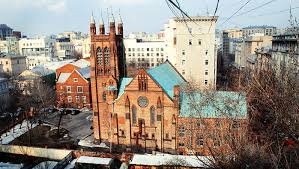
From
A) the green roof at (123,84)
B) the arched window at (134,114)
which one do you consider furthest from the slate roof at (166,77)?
the arched window at (134,114)

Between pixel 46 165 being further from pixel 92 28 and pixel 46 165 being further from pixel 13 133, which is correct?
pixel 92 28

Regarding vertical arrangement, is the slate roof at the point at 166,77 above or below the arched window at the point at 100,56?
below

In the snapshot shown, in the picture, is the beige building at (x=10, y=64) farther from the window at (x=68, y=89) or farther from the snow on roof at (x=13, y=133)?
the snow on roof at (x=13, y=133)

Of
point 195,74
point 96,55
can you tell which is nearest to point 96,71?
point 96,55

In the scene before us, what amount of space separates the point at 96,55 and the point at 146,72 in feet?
22.9

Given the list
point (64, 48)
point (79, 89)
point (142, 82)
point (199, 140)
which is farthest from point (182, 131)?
point (64, 48)

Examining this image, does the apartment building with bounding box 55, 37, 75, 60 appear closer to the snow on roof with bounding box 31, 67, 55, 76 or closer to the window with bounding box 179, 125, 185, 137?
the snow on roof with bounding box 31, 67, 55, 76

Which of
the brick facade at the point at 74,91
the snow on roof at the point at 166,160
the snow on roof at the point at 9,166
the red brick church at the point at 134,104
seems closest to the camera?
the snow on roof at the point at 166,160

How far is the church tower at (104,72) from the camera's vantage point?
28797 mm

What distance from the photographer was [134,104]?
2777 cm

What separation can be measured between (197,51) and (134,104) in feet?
73.5

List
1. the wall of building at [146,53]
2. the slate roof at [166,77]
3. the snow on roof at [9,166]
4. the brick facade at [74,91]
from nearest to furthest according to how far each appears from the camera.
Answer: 1. the snow on roof at [9,166]
2. the slate roof at [166,77]
3. the brick facade at [74,91]
4. the wall of building at [146,53]

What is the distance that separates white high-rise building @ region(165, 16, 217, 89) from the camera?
44.4m

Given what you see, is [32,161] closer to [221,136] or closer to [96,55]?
[96,55]
